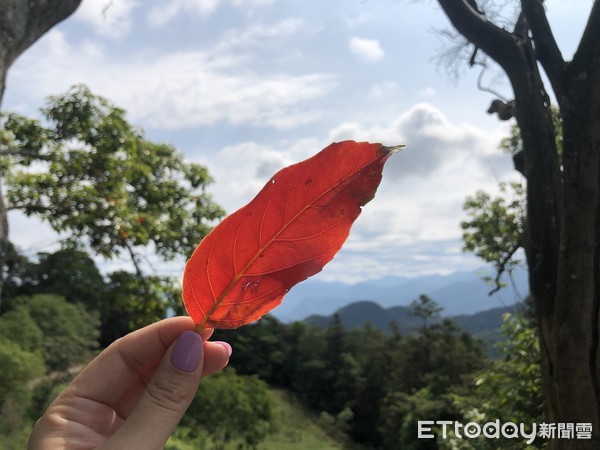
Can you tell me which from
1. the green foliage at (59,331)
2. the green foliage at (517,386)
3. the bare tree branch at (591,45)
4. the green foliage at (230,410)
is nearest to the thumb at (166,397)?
the bare tree branch at (591,45)

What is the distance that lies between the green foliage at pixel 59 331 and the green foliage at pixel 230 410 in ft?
18.1

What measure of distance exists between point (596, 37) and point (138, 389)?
331cm

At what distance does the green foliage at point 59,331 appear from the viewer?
19.8 m

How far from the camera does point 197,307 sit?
88cm

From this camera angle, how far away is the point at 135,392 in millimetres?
1220

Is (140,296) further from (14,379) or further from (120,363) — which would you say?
(14,379)

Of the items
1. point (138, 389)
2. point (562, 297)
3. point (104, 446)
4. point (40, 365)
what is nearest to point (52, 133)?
point (138, 389)

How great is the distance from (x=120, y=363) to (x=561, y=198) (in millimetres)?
3027

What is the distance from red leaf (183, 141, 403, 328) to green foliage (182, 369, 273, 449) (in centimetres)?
1805

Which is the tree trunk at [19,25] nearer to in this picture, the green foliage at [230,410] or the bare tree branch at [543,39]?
the bare tree branch at [543,39]

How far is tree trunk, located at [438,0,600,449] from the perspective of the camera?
2.90m

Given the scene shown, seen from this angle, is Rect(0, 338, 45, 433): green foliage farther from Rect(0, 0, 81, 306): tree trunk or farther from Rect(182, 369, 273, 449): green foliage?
Rect(0, 0, 81, 306): tree trunk

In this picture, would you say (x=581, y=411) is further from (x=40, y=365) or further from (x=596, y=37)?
(x=40, y=365)

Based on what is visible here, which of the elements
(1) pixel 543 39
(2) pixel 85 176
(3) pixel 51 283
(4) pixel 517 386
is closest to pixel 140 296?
(2) pixel 85 176
